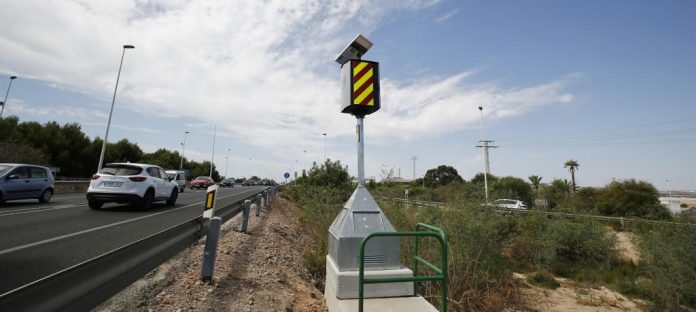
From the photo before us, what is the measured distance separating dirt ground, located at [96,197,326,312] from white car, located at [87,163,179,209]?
223 inches

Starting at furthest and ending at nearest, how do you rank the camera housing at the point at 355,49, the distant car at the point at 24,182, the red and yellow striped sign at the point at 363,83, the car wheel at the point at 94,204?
the distant car at the point at 24,182, the car wheel at the point at 94,204, the camera housing at the point at 355,49, the red and yellow striped sign at the point at 363,83

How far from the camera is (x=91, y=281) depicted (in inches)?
157

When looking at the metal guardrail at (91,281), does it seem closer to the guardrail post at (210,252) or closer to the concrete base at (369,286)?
the guardrail post at (210,252)

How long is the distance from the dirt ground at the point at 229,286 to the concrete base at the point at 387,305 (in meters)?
1.11

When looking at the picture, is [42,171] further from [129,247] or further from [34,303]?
[34,303]

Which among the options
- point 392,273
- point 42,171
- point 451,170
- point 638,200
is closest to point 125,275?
point 392,273

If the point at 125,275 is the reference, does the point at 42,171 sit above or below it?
above

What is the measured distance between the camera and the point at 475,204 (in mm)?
9773

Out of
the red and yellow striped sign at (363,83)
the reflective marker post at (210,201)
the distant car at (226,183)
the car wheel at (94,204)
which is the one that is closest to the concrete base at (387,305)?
the reflective marker post at (210,201)

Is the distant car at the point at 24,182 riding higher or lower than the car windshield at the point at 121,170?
lower

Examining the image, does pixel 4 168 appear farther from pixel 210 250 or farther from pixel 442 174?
pixel 442 174

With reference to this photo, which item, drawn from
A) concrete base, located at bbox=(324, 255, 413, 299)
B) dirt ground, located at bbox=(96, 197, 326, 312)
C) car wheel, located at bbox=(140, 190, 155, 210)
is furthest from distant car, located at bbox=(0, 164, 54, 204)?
concrete base, located at bbox=(324, 255, 413, 299)

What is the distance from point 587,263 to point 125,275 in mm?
18179

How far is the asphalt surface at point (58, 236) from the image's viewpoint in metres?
4.37
